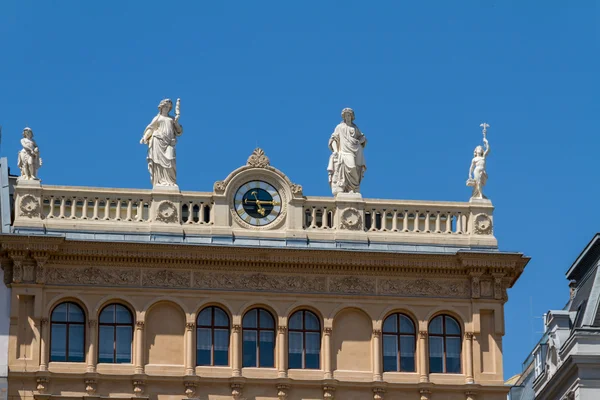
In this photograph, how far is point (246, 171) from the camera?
67062 millimetres

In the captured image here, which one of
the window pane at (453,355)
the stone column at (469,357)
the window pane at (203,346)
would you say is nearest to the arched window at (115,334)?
the window pane at (203,346)

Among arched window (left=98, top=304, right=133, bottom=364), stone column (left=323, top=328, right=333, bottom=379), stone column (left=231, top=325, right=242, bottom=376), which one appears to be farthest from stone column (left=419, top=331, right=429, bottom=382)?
arched window (left=98, top=304, right=133, bottom=364)

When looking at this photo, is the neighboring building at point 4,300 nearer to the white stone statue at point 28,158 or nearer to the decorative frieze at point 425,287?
the white stone statue at point 28,158

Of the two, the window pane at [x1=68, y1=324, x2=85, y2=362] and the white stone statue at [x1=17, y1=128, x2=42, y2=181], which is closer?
the window pane at [x1=68, y1=324, x2=85, y2=362]

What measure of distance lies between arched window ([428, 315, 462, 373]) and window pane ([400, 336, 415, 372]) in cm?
56

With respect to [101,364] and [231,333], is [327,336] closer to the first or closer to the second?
[231,333]

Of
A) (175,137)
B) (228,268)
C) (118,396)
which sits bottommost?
(118,396)

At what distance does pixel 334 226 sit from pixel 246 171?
3.29 m

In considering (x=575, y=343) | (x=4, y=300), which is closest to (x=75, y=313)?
(x=4, y=300)

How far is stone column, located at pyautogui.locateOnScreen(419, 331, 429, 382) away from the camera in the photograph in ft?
216

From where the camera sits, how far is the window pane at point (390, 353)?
217ft

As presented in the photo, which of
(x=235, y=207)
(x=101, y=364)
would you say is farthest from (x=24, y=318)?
(x=235, y=207)

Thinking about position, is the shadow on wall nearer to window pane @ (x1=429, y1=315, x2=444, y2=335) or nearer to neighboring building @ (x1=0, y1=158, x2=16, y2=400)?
window pane @ (x1=429, y1=315, x2=444, y2=335)

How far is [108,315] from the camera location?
2586 inches
